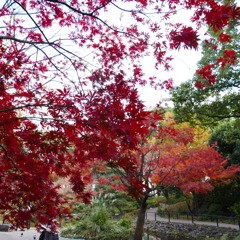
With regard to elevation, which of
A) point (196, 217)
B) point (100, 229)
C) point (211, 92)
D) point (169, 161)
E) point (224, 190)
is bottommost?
point (100, 229)

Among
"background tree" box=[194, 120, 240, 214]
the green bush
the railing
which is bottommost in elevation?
the green bush

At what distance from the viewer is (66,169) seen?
371 cm

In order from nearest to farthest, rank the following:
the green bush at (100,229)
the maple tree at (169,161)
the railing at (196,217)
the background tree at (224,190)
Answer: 1. the maple tree at (169,161)
2. the green bush at (100,229)
3. the railing at (196,217)
4. the background tree at (224,190)

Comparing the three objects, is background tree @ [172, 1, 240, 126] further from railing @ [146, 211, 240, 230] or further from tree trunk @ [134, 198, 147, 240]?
railing @ [146, 211, 240, 230]

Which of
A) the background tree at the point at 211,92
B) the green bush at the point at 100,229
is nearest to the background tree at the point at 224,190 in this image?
the background tree at the point at 211,92

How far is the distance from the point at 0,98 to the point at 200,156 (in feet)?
27.0

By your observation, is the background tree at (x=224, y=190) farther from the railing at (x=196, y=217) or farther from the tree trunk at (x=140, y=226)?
the tree trunk at (x=140, y=226)

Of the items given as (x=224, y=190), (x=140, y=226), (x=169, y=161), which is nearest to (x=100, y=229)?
(x=140, y=226)

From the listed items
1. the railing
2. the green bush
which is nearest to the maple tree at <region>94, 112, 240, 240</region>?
the green bush

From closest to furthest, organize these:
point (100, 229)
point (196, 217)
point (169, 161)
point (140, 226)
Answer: point (140, 226) → point (169, 161) → point (100, 229) → point (196, 217)

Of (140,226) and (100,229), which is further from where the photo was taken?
(100,229)

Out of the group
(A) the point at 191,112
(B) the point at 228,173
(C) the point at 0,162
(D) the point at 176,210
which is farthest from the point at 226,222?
(C) the point at 0,162

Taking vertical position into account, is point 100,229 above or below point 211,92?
below

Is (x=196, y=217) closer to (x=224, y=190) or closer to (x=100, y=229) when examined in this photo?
(x=224, y=190)
